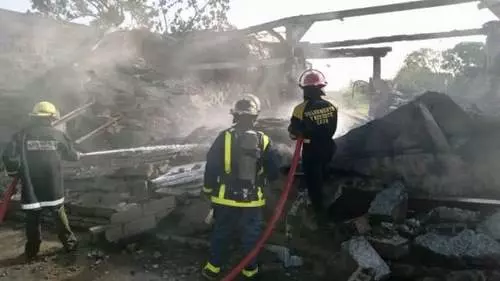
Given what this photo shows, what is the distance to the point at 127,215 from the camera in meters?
5.84

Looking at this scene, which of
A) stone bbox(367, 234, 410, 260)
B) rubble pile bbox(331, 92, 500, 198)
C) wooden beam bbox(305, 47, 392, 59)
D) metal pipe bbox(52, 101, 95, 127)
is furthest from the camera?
wooden beam bbox(305, 47, 392, 59)

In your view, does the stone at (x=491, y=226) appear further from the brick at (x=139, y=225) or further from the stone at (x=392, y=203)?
the brick at (x=139, y=225)

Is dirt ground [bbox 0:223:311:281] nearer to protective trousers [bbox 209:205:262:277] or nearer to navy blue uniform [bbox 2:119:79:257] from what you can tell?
navy blue uniform [bbox 2:119:79:257]

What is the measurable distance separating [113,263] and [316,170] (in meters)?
2.69

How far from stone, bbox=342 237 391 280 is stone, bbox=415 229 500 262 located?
0.45 meters

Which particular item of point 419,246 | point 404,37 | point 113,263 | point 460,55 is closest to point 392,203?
point 419,246

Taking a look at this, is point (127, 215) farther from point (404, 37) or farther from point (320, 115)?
point (404, 37)

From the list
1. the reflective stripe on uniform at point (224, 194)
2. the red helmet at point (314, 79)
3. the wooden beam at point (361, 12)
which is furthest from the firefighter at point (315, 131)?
the wooden beam at point (361, 12)

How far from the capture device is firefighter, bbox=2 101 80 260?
5457 mm

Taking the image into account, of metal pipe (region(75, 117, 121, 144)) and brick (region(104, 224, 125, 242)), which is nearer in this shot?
brick (region(104, 224, 125, 242))

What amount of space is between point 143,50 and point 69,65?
265 centimetres

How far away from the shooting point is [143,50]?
547 inches

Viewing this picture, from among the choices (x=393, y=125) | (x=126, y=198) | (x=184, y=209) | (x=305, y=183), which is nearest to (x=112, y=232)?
(x=184, y=209)

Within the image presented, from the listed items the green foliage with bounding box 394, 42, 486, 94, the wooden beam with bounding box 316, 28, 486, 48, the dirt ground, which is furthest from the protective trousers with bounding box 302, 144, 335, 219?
the green foliage with bounding box 394, 42, 486, 94
